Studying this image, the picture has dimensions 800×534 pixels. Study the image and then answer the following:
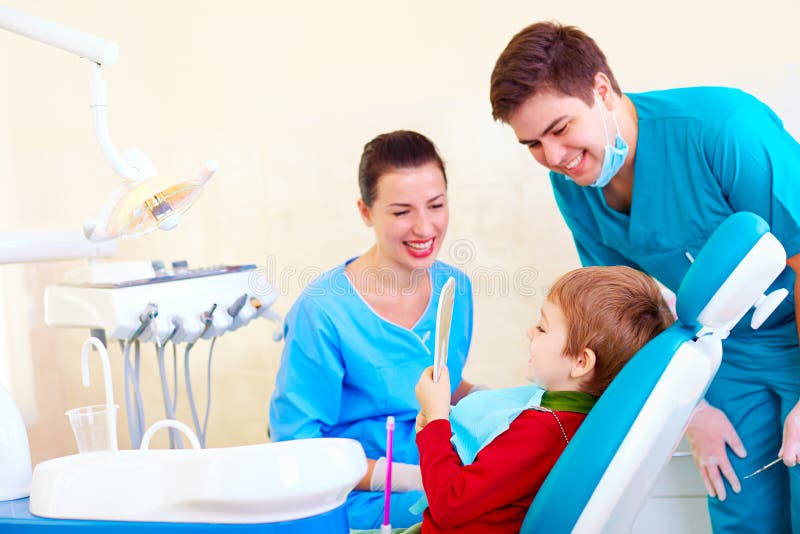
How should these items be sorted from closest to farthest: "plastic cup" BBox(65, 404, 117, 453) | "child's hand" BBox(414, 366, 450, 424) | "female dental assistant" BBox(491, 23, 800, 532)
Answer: "child's hand" BBox(414, 366, 450, 424), "plastic cup" BBox(65, 404, 117, 453), "female dental assistant" BBox(491, 23, 800, 532)

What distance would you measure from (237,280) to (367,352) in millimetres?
598

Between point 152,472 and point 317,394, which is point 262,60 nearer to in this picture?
point 317,394

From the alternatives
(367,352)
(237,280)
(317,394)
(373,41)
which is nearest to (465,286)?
(367,352)

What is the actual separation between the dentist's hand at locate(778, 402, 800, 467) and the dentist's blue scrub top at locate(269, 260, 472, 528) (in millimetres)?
765

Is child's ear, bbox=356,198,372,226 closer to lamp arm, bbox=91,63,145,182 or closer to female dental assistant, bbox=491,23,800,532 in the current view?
female dental assistant, bbox=491,23,800,532

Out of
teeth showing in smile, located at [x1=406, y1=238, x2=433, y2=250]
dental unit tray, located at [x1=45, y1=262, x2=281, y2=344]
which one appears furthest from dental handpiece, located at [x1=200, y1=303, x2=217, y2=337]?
teeth showing in smile, located at [x1=406, y1=238, x2=433, y2=250]

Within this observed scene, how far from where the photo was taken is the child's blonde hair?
1212 millimetres

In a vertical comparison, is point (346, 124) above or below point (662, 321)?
above

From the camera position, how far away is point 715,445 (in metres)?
1.57

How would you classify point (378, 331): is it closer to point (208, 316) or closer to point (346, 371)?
point (346, 371)

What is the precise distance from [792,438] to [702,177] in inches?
19.1

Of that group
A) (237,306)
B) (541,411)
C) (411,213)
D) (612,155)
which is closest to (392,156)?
(411,213)

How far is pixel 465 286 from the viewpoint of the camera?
79.9 inches

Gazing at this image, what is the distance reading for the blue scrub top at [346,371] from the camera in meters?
1.80
